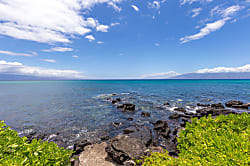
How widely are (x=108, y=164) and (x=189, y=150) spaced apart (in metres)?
5.90

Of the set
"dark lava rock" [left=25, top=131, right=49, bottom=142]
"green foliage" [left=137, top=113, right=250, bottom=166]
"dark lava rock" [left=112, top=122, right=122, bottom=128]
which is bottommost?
"dark lava rock" [left=25, top=131, right=49, bottom=142]

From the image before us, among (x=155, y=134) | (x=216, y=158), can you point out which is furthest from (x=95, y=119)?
(x=216, y=158)

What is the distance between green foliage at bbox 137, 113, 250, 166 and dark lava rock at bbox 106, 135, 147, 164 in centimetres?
228

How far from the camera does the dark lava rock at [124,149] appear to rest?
862 centimetres

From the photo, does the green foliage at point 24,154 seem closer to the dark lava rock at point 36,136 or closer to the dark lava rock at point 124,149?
the dark lava rock at point 124,149

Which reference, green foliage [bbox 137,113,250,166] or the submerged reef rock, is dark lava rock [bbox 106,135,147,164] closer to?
the submerged reef rock

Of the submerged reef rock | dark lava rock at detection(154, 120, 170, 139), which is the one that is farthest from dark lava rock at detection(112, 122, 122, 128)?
the submerged reef rock

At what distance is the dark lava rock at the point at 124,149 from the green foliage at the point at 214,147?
228 centimetres

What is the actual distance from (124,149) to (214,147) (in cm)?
628

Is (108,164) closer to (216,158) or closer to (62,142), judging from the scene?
(216,158)

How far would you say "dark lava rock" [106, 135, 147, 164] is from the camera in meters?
8.62

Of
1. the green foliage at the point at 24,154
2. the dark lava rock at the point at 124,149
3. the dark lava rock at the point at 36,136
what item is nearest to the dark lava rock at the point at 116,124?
the dark lava rock at the point at 124,149

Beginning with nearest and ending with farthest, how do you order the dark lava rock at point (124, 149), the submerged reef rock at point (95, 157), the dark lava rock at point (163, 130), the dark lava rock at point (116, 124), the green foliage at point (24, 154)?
1. the green foliage at point (24, 154)
2. the submerged reef rock at point (95, 157)
3. the dark lava rock at point (124, 149)
4. the dark lava rock at point (163, 130)
5. the dark lava rock at point (116, 124)

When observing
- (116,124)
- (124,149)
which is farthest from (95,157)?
(116,124)
